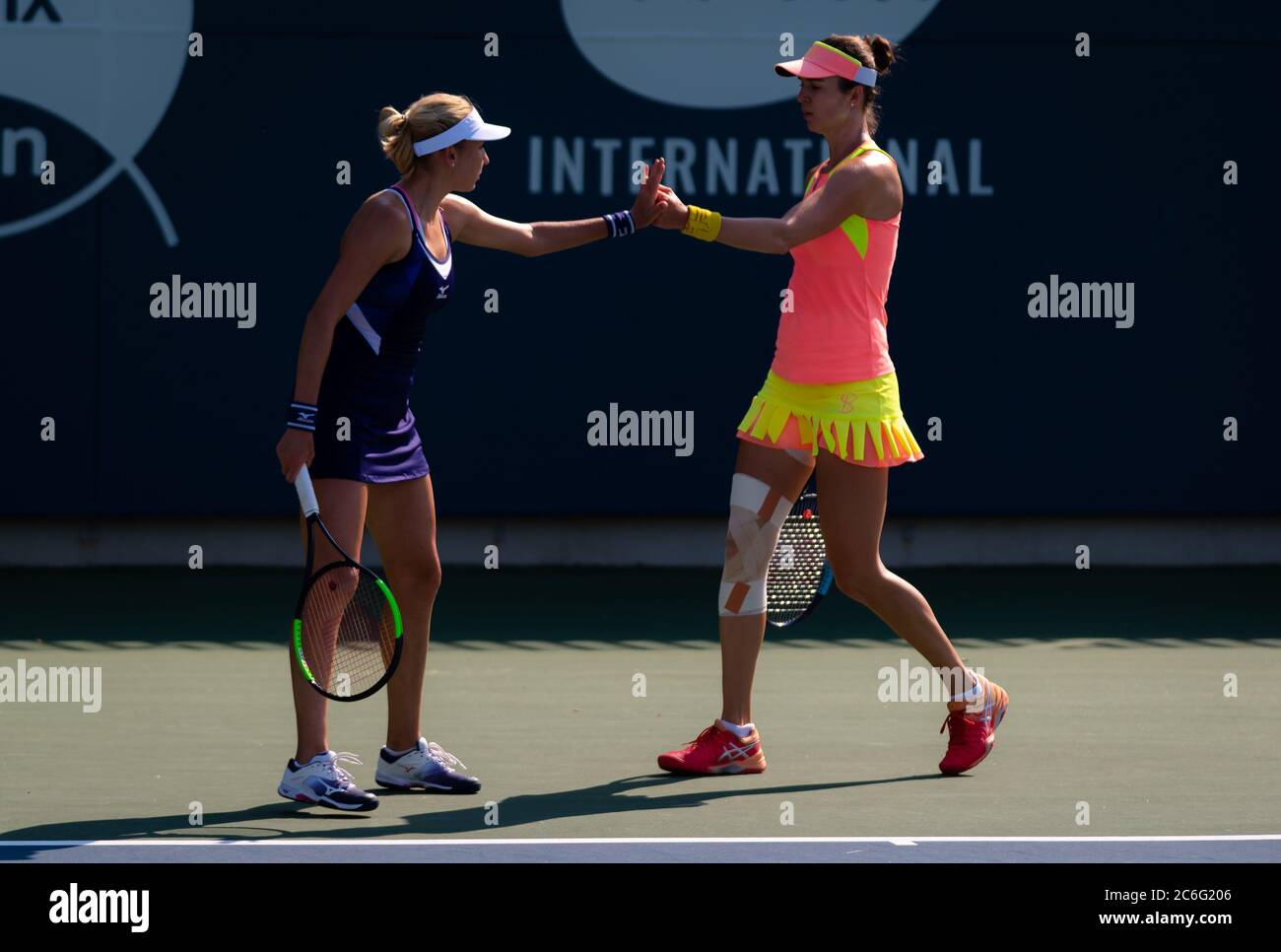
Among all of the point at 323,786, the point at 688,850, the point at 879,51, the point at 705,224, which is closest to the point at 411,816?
the point at 323,786

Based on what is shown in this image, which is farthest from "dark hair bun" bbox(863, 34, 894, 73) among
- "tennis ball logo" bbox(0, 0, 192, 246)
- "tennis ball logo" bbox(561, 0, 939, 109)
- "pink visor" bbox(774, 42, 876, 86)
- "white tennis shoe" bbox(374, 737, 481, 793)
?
"tennis ball logo" bbox(0, 0, 192, 246)

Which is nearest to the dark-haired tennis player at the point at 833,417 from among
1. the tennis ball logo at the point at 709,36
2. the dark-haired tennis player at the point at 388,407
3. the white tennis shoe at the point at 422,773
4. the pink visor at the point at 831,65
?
the pink visor at the point at 831,65

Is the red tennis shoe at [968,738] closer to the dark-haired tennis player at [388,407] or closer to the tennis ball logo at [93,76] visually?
the dark-haired tennis player at [388,407]

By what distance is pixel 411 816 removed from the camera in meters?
5.75

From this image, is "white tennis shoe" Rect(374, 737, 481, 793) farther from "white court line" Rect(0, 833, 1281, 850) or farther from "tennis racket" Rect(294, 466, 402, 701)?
"white court line" Rect(0, 833, 1281, 850)

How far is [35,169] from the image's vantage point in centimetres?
1156

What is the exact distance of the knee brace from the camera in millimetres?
6574

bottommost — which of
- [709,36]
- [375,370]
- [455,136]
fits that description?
[375,370]

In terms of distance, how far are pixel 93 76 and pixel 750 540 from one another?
6315 millimetres

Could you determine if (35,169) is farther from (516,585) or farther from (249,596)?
(516,585)

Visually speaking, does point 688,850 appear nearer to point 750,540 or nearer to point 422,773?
point 422,773

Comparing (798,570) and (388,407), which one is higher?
(388,407)
